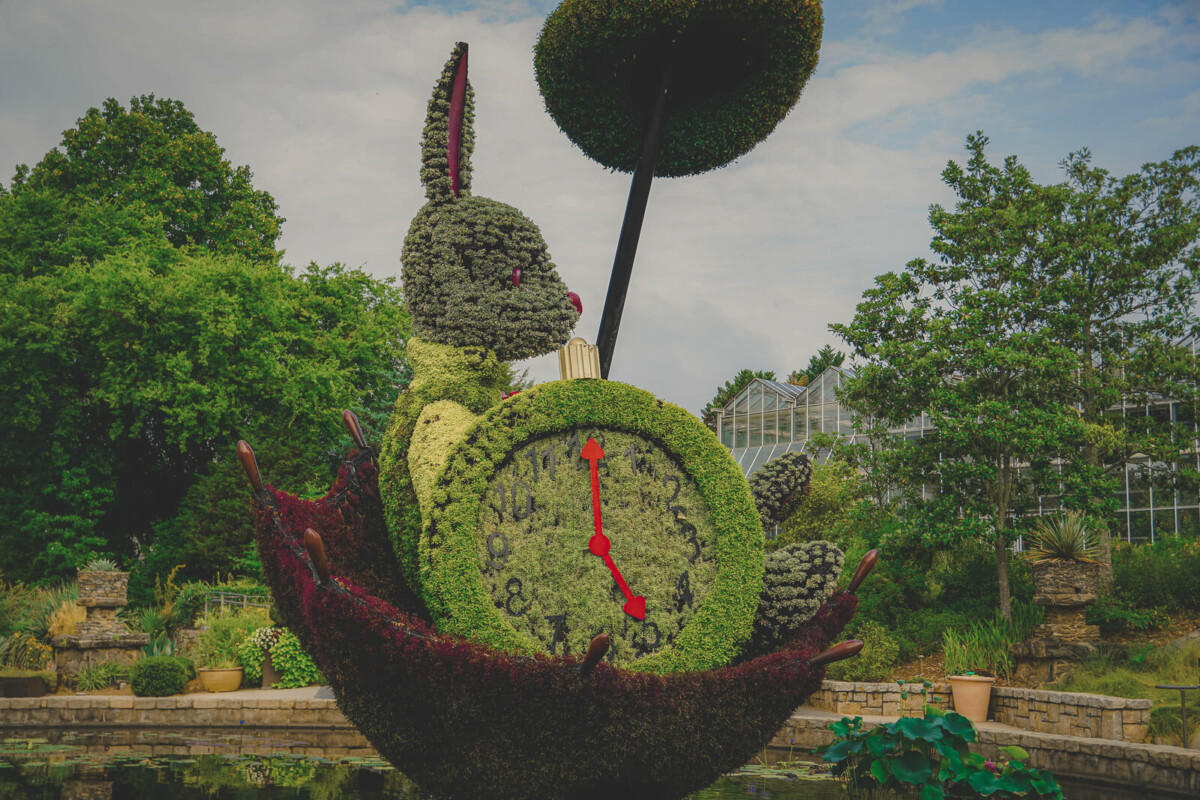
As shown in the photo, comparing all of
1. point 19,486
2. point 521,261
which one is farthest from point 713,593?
point 19,486

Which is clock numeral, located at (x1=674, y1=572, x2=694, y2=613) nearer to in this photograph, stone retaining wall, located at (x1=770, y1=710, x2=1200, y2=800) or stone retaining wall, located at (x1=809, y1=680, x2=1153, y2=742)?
stone retaining wall, located at (x1=770, y1=710, x2=1200, y2=800)

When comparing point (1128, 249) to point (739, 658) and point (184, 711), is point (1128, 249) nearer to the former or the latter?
point (739, 658)

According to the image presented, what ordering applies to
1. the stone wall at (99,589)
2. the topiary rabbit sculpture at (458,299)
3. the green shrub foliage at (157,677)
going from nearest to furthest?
the topiary rabbit sculpture at (458,299) → the green shrub foliage at (157,677) → the stone wall at (99,589)

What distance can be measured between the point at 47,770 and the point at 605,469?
6464mm

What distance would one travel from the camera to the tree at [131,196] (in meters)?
21.7

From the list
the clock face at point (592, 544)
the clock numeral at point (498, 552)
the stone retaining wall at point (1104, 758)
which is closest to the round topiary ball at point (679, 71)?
the clock face at point (592, 544)

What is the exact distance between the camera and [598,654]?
4133mm

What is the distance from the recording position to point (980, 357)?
42.8 ft

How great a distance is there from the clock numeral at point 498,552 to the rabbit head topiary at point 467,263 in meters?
1.24

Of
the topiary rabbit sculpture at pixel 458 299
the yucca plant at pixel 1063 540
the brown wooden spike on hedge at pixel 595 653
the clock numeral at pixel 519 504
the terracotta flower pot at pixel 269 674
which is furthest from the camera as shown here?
the terracotta flower pot at pixel 269 674

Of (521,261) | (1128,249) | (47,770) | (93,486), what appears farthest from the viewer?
(93,486)

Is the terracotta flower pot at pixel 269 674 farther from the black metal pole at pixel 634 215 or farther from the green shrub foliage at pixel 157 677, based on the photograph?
the black metal pole at pixel 634 215

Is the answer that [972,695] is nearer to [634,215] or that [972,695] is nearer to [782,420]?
[634,215]

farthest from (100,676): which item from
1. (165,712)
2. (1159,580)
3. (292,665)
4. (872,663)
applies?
(1159,580)
